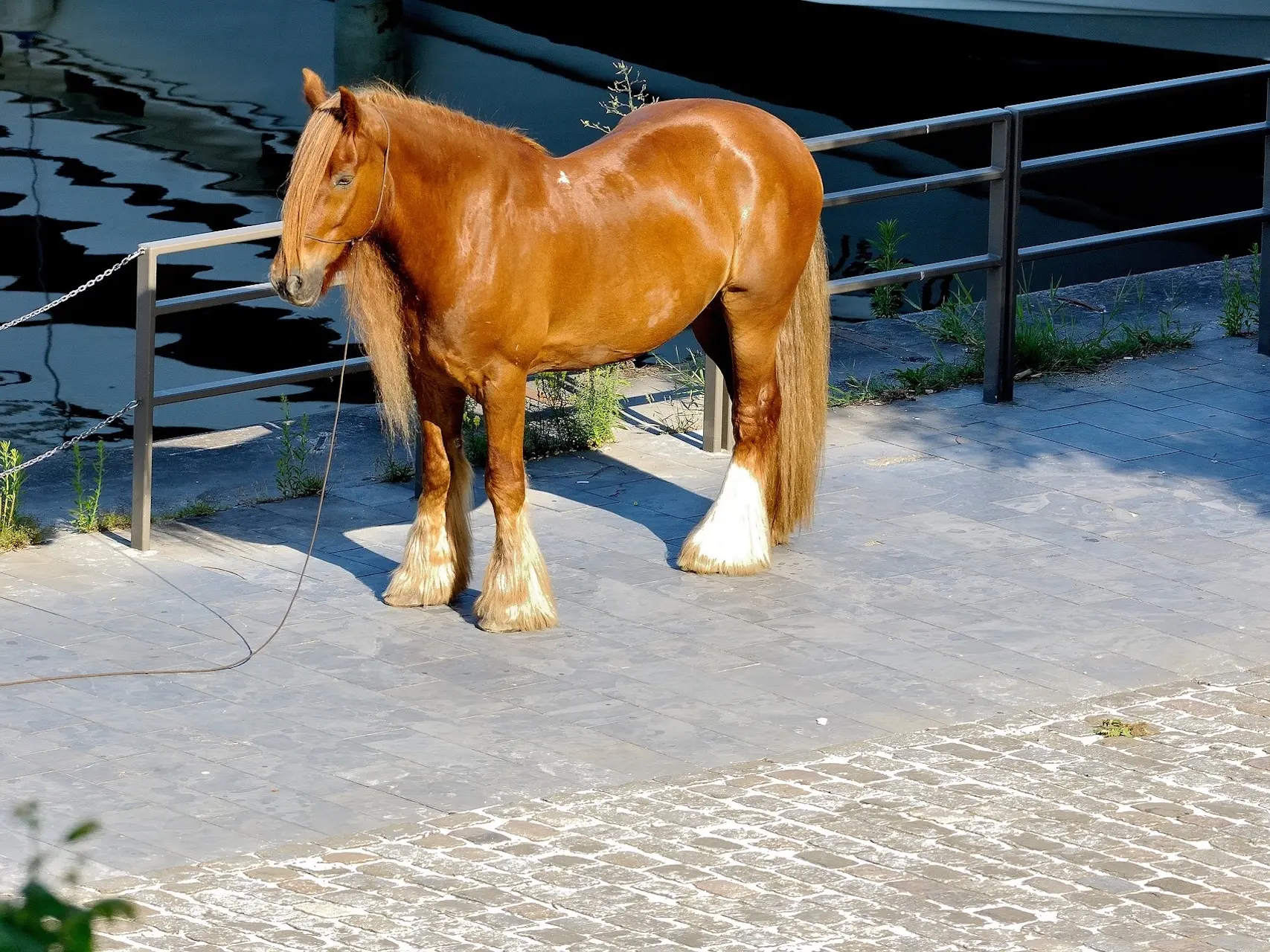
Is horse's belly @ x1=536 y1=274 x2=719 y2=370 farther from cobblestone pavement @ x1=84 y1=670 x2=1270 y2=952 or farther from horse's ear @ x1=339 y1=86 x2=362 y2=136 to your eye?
cobblestone pavement @ x1=84 y1=670 x2=1270 y2=952

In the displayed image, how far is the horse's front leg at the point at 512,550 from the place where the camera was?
26.1ft

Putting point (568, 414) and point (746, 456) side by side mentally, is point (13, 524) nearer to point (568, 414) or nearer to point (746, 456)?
point (568, 414)

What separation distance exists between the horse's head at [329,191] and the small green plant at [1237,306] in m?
5.91

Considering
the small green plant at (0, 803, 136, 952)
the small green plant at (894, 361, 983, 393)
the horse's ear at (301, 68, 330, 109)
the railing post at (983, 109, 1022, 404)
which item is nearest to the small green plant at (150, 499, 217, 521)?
the horse's ear at (301, 68, 330, 109)

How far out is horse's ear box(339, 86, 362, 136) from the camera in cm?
→ 712

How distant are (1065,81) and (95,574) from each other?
60.7ft

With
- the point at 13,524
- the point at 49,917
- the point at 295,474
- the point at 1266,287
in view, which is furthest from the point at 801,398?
the point at 49,917

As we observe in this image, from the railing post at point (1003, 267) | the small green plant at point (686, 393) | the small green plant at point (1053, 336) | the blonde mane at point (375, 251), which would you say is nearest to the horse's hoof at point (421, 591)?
the blonde mane at point (375, 251)

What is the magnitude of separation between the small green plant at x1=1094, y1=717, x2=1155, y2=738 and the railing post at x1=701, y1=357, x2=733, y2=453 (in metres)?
3.30

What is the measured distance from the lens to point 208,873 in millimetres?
6039


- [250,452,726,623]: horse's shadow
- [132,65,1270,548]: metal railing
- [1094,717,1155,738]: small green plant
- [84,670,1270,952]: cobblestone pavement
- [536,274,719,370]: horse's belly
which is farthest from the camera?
[132,65,1270,548]: metal railing

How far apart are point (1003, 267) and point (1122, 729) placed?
162 inches

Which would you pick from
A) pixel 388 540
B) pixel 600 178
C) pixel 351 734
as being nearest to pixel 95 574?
pixel 388 540

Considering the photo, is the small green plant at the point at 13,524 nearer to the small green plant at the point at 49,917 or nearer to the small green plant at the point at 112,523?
the small green plant at the point at 112,523
